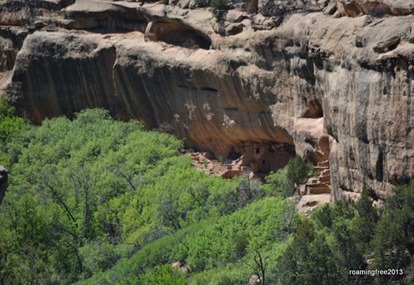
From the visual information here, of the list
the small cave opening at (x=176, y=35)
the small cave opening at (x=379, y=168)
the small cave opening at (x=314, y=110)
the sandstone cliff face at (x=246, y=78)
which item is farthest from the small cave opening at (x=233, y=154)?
the small cave opening at (x=379, y=168)

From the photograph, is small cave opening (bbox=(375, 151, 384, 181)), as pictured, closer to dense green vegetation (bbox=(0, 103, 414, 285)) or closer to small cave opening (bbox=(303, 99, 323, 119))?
dense green vegetation (bbox=(0, 103, 414, 285))

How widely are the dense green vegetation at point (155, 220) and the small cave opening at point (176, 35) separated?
3965 mm

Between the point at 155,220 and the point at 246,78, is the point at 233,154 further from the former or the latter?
the point at 155,220

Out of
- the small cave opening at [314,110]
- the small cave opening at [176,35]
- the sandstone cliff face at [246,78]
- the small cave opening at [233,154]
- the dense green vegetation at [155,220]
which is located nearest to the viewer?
the dense green vegetation at [155,220]

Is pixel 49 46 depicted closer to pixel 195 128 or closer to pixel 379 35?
pixel 195 128


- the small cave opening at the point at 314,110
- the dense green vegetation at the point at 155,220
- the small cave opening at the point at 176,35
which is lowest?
the dense green vegetation at the point at 155,220

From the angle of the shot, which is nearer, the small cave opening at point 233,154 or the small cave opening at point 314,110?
the small cave opening at point 314,110

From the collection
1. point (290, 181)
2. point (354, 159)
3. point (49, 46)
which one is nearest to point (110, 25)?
point (49, 46)

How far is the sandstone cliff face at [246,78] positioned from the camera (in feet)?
155

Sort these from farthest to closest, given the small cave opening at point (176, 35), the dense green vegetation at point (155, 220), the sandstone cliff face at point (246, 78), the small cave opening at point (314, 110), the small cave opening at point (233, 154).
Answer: the small cave opening at point (176, 35) < the small cave opening at point (233, 154) < the small cave opening at point (314, 110) < the sandstone cliff face at point (246, 78) < the dense green vegetation at point (155, 220)

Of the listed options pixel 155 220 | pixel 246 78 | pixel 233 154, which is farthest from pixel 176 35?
pixel 155 220

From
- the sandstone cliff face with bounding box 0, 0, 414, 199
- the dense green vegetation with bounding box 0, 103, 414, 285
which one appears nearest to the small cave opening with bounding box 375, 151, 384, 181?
the sandstone cliff face with bounding box 0, 0, 414, 199

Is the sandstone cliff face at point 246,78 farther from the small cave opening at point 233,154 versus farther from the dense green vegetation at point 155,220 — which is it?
the dense green vegetation at point 155,220

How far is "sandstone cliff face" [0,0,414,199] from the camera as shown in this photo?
155ft
